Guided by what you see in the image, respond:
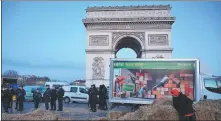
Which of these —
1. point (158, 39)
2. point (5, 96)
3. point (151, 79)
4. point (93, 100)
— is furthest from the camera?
point (158, 39)

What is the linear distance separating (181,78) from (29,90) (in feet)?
36.4

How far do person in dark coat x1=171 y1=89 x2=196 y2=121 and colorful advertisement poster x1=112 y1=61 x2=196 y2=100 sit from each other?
140 inches

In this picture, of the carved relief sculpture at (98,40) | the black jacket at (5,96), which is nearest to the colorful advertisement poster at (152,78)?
the black jacket at (5,96)

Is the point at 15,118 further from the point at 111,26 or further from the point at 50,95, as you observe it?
the point at 111,26

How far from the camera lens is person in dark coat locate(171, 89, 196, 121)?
6035mm

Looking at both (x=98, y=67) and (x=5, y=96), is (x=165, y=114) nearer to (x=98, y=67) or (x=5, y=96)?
(x=5, y=96)

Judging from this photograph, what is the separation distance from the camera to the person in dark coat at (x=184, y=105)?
19.8 feet

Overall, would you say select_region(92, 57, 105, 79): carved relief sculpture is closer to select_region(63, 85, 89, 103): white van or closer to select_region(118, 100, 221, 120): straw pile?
select_region(63, 85, 89, 103): white van

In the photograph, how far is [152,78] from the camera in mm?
10039

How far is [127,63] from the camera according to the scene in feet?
33.9

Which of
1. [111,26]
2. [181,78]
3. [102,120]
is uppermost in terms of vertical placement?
[111,26]

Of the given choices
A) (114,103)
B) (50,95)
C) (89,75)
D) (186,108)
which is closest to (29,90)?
(50,95)

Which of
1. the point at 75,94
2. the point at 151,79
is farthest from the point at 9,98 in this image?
the point at 151,79

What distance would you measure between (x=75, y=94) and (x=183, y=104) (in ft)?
37.3
